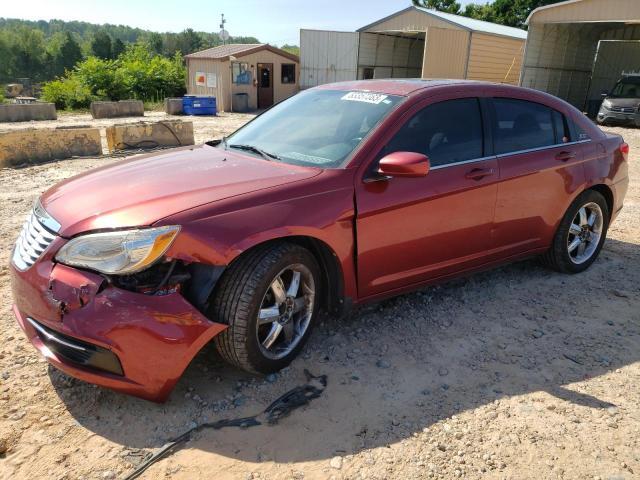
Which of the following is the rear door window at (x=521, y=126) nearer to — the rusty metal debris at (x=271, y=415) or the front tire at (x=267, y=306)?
the front tire at (x=267, y=306)

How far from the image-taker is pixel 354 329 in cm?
352

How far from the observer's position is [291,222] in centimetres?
272

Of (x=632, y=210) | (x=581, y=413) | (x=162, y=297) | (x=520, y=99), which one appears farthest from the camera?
(x=632, y=210)

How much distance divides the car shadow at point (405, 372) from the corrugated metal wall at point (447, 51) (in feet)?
58.9

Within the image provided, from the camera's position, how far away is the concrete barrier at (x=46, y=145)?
9148mm

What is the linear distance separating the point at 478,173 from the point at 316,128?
119 cm

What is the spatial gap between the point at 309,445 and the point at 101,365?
108 cm

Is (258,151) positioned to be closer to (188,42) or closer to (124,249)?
(124,249)

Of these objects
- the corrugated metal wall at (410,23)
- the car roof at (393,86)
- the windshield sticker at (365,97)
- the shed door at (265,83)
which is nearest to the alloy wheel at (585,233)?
the car roof at (393,86)

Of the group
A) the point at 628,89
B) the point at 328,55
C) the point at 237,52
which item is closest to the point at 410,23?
the point at 328,55

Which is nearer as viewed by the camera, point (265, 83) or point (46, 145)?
point (46, 145)

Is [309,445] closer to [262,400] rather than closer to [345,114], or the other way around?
[262,400]

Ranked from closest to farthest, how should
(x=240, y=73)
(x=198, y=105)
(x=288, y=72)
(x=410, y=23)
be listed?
1. (x=198, y=105)
2. (x=410, y=23)
3. (x=240, y=73)
4. (x=288, y=72)

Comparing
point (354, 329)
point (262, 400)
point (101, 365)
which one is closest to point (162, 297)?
point (101, 365)
